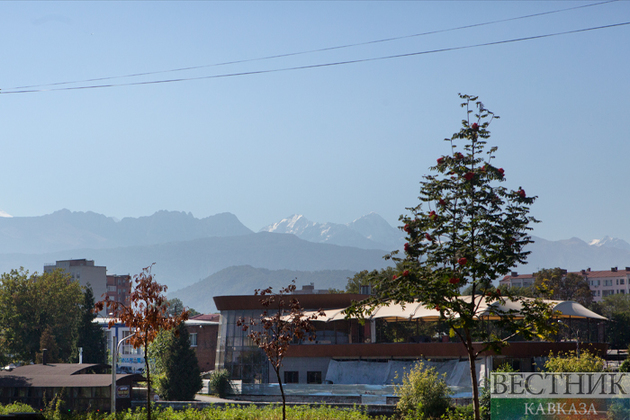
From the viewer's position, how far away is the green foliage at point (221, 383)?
48.9m

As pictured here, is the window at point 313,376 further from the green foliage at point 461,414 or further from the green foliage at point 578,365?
the green foliage at point 461,414

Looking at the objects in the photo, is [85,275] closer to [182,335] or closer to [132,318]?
[182,335]

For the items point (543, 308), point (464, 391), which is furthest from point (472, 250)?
point (464, 391)

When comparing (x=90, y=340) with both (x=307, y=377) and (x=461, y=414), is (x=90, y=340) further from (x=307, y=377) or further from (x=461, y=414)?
(x=461, y=414)

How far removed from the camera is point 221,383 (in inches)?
1928

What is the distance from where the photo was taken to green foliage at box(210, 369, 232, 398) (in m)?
48.9

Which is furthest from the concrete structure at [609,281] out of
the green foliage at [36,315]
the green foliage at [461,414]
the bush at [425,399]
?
the green foliage at [461,414]

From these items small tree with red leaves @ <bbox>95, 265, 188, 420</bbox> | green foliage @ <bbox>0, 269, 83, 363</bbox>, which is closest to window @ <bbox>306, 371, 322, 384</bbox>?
small tree with red leaves @ <bbox>95, 265, 188, 420</bbox>

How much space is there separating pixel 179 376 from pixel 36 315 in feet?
109

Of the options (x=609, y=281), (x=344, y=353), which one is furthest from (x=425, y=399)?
(x=609, y=281)

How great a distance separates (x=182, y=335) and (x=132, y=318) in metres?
31.9

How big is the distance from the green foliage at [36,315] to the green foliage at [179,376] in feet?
81.0

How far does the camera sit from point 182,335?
51000 millimetres

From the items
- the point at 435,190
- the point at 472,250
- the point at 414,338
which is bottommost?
the point at 414,338
